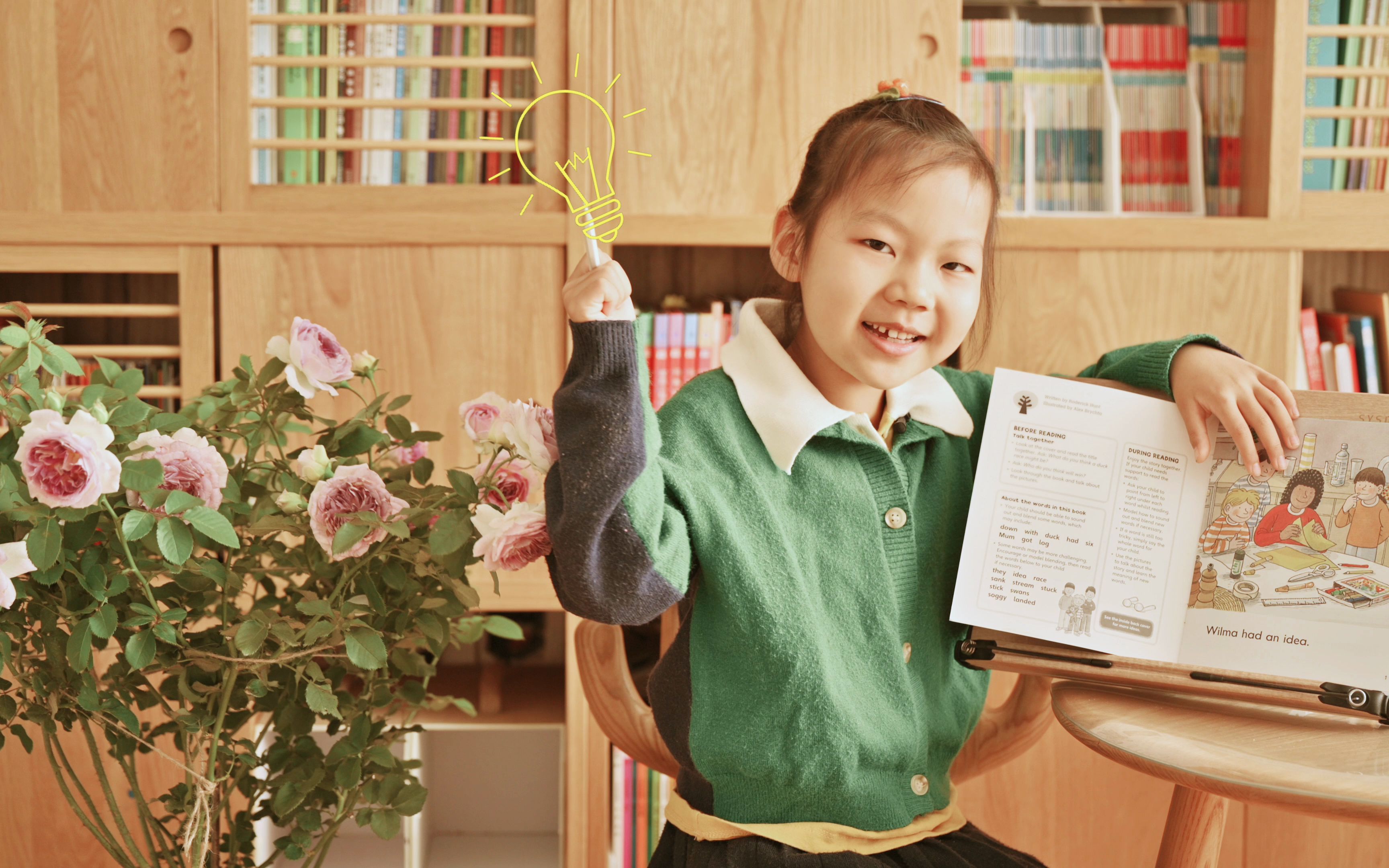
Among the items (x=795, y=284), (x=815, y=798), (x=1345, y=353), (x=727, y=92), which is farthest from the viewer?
(x=1345, y=353)

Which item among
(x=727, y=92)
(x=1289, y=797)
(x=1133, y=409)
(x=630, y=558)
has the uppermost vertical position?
(x=727, y=92)

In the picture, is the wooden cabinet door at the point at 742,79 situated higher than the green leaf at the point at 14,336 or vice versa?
the wooden cabinet door at the point at 742,79

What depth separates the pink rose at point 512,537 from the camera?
842 mm

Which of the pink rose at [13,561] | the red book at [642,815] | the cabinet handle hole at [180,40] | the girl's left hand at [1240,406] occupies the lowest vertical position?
the red book at [642,815]

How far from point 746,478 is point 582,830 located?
3.09 feet

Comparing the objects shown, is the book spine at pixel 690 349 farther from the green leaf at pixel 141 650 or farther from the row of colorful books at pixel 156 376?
the green leaf at pixel 141 650

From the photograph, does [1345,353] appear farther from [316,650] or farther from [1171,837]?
[316,650]

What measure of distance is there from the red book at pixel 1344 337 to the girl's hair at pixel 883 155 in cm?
98

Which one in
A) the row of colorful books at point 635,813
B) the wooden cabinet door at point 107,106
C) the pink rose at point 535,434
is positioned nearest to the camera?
the pink rose at point 535,434

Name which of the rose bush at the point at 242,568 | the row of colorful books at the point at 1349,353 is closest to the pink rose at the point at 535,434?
the rose bush at the point at 242,568

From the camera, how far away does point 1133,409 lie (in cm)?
97

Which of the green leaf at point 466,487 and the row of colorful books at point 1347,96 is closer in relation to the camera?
the green leaf at point 466,487

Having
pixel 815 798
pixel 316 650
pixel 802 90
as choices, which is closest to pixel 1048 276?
pixel 802 90

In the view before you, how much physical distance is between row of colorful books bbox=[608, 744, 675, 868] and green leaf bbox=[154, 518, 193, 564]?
943 mm
